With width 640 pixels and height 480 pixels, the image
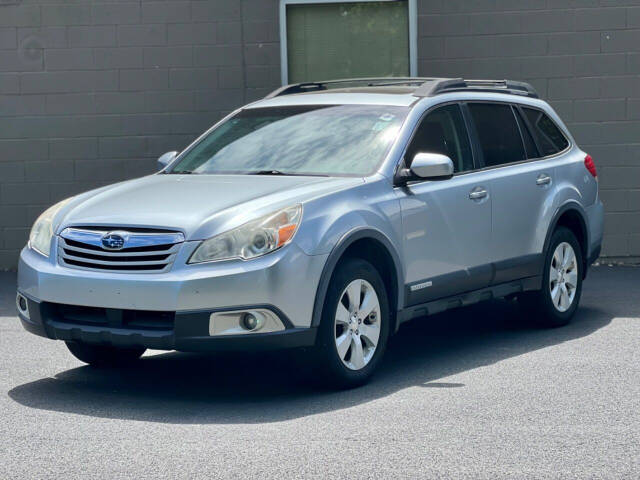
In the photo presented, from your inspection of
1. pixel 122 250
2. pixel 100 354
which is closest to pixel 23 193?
pixel 100 354

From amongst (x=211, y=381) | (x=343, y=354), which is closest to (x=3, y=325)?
(x=211, y=381)

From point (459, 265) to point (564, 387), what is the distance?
125 centimetres

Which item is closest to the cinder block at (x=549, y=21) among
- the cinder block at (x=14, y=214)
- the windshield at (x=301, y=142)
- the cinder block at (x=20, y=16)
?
the cinder block at (x=20, y=16)

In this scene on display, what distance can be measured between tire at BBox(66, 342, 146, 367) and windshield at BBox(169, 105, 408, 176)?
1226mm

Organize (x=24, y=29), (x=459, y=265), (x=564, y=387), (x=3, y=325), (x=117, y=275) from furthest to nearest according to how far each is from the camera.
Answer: (x=24, y=29) → (x=3, y=325) → (x=459, y=265) → (x=564, y=387) → (x=117, y=275)

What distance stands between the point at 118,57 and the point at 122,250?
260 inches

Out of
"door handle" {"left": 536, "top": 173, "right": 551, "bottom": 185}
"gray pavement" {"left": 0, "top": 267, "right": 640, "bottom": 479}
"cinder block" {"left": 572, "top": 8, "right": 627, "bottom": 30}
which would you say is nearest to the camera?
"gray pavement" {"left": 0, "top": 267, "right": 640, "bottom": 479}

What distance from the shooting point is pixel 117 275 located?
6539 mm

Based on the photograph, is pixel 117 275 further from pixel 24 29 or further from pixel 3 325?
pixel 24 29

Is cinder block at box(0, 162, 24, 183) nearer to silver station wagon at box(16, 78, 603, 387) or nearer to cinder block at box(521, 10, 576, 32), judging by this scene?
silver station wagon at box(16, 78, 603, 387)

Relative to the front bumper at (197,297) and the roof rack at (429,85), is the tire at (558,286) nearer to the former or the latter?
the roof rack at (429,85)

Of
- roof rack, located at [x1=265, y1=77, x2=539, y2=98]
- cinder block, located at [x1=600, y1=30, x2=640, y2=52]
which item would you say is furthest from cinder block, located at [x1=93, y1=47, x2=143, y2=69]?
A: cinder block, located at [x1=600, y1=30, x2=640, y2=52]

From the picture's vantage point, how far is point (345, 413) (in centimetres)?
640

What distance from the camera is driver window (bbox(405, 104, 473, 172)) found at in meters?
7.84
